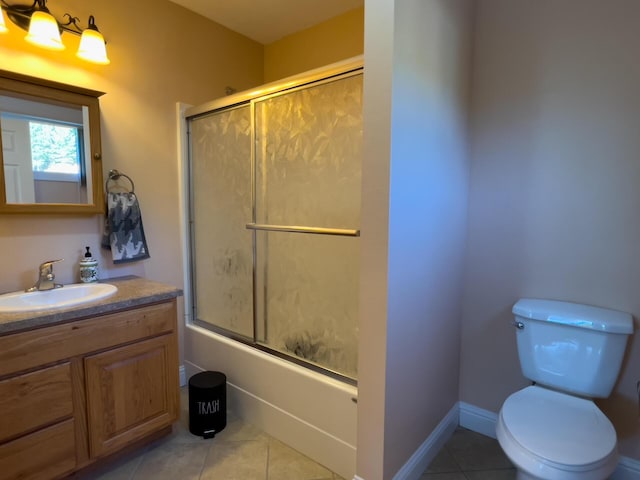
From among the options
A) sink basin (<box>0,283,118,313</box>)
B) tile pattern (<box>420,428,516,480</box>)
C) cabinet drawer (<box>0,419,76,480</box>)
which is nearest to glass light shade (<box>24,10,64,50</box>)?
sink basin (<box>0,283,118,313</box>)

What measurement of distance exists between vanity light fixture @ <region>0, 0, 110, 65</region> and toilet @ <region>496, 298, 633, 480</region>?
242cm

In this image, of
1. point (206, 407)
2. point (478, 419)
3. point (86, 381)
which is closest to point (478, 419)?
point (478, 419)

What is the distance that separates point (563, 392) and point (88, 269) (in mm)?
2361

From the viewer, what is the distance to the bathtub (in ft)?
5.32

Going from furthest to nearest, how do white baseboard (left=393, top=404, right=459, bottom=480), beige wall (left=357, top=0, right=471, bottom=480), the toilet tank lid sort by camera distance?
white baseboard (left=393, top=404, right=459, bottom=480) → the toilet tank lid → beige wall (left=357, top=0, right=471, bottom=480)

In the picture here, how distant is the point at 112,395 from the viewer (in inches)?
62.7

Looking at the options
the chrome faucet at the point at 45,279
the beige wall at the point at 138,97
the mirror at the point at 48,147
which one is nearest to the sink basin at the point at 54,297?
the chrome faucet at the point at 45,279

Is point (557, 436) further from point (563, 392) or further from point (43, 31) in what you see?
point (43, 31)

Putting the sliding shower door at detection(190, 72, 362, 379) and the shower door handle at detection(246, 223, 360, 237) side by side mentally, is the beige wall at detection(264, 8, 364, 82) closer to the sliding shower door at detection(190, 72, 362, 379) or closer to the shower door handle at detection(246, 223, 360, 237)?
the sliding shower door at detection(190, 72, 362, 379)

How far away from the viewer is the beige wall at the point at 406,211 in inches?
48.7

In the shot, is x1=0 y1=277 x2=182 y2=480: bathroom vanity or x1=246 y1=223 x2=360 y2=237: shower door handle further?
x1=246 y1=223 x2=360 y2=237: shower door handle

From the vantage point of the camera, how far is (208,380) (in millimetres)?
1971

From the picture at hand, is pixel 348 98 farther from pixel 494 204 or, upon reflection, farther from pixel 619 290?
pixel 619 290

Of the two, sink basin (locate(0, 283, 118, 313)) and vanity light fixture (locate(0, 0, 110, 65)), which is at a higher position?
vanity light fixture (locate(0, 0, 110, 65))
